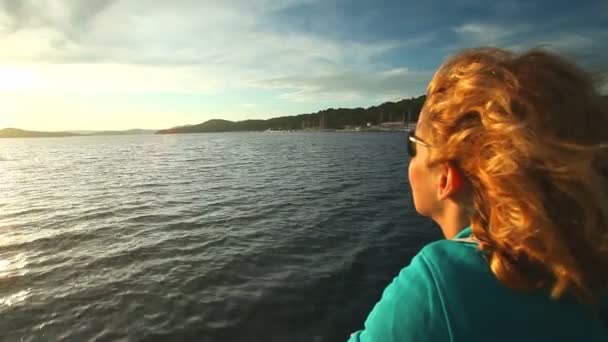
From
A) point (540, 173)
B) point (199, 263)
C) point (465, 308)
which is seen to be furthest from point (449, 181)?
point (199, 263)

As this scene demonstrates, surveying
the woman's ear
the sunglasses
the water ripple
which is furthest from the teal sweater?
the water ripple

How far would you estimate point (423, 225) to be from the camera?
728 inches

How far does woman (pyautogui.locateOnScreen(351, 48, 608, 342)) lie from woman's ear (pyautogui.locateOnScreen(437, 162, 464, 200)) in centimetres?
10

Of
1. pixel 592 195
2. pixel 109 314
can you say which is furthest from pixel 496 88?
pixel 109 314

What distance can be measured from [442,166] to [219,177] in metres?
34.2

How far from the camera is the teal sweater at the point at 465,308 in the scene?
1.40 meters

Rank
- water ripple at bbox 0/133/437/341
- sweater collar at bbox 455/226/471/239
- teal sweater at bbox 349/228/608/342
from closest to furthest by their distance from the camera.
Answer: teal sweater at bbox 349/228/608/342 < sweater collar at bbox 455/226/471/239 < water ripple at bbox 0/133/437/341

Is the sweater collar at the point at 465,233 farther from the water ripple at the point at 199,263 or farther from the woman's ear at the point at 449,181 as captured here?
the water ripple at the point at 199,263

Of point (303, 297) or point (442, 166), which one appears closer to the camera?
point (442, 166)

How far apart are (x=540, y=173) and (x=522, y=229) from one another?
0.24 meters

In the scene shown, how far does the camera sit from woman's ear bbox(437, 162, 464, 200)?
1771 mm

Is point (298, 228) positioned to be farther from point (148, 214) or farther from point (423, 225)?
point (148, 214)

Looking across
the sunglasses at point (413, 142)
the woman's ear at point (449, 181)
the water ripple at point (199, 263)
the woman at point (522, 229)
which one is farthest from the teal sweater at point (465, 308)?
the water ripple at point (199, 263)

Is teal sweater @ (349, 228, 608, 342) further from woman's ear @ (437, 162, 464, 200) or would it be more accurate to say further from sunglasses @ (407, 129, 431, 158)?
sunglasses @ (407, 129, 431, 158)
